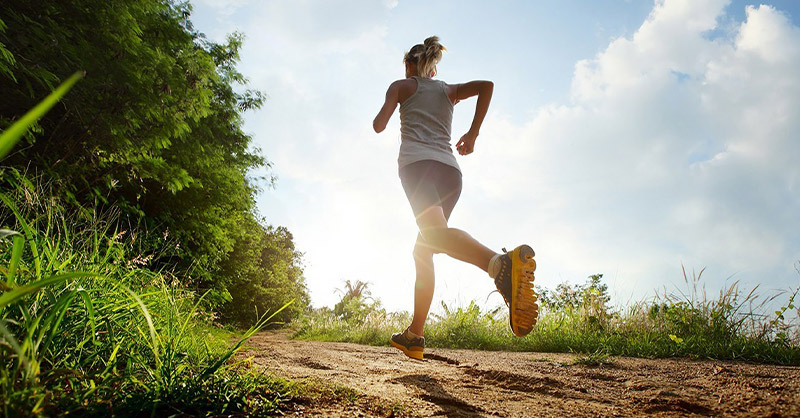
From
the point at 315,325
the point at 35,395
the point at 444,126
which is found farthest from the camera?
the point at 315,325

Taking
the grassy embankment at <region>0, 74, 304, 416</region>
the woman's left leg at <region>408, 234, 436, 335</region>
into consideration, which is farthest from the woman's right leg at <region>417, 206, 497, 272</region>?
the grassy embankment at <region>0, 74, 304, 416</region>

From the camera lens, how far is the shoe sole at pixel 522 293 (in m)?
2.00

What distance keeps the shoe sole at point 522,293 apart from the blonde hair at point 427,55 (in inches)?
61.7

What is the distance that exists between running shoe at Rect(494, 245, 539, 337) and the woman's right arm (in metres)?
1.06

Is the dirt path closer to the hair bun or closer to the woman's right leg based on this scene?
the woman's right leg

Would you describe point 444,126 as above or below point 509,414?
above

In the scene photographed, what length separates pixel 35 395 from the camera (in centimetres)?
80

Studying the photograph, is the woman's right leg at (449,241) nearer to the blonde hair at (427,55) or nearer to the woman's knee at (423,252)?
the woman's knee at (423,252)

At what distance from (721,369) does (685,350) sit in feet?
4.18

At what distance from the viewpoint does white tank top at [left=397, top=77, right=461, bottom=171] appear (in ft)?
8.40

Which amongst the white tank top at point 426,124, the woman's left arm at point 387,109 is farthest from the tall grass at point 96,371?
the woman's left arm at point 387,109

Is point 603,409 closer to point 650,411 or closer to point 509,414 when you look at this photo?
point 650,411

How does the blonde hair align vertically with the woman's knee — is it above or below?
above

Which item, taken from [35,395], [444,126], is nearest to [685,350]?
[444,126]
